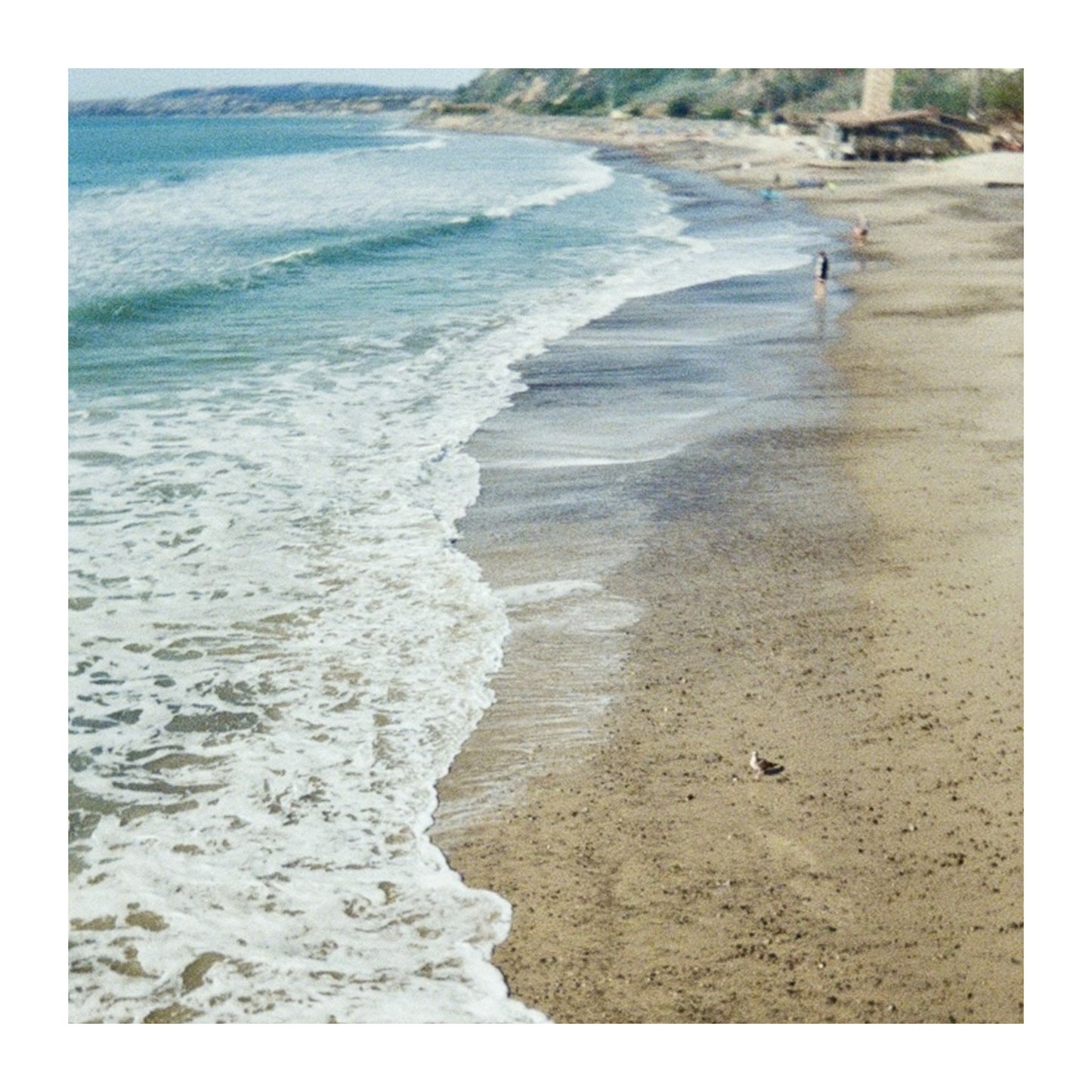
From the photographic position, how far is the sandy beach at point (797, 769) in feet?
15.5

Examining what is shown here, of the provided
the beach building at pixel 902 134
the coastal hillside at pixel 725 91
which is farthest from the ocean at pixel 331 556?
the coastal hillside at pixel 725 91

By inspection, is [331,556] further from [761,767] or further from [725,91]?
[725,91]

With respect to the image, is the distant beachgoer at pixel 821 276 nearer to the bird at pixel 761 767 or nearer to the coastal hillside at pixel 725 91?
the coastal hillside at pixel 725 91

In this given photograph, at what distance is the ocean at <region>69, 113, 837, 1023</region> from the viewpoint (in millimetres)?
4965

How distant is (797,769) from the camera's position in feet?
18.7

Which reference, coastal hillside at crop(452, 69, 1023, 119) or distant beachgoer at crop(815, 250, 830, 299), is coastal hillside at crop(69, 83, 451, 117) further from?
distant beachgoer at crop(815, 250, 830, 299)

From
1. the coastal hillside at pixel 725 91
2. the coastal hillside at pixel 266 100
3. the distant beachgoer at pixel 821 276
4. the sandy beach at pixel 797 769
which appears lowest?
the sandy beach at pixel 797 769

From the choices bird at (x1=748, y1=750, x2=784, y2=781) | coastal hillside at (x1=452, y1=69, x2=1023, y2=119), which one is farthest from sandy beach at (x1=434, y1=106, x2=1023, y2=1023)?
coastal hillside at (x1=452, y1=69, x2=1023, y2=119)

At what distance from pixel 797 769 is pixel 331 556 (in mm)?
3322

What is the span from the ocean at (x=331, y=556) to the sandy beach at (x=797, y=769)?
23cm

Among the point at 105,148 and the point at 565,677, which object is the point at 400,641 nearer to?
the point at 565,677

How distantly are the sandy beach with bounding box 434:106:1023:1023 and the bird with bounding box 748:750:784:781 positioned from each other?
0.04 metres
